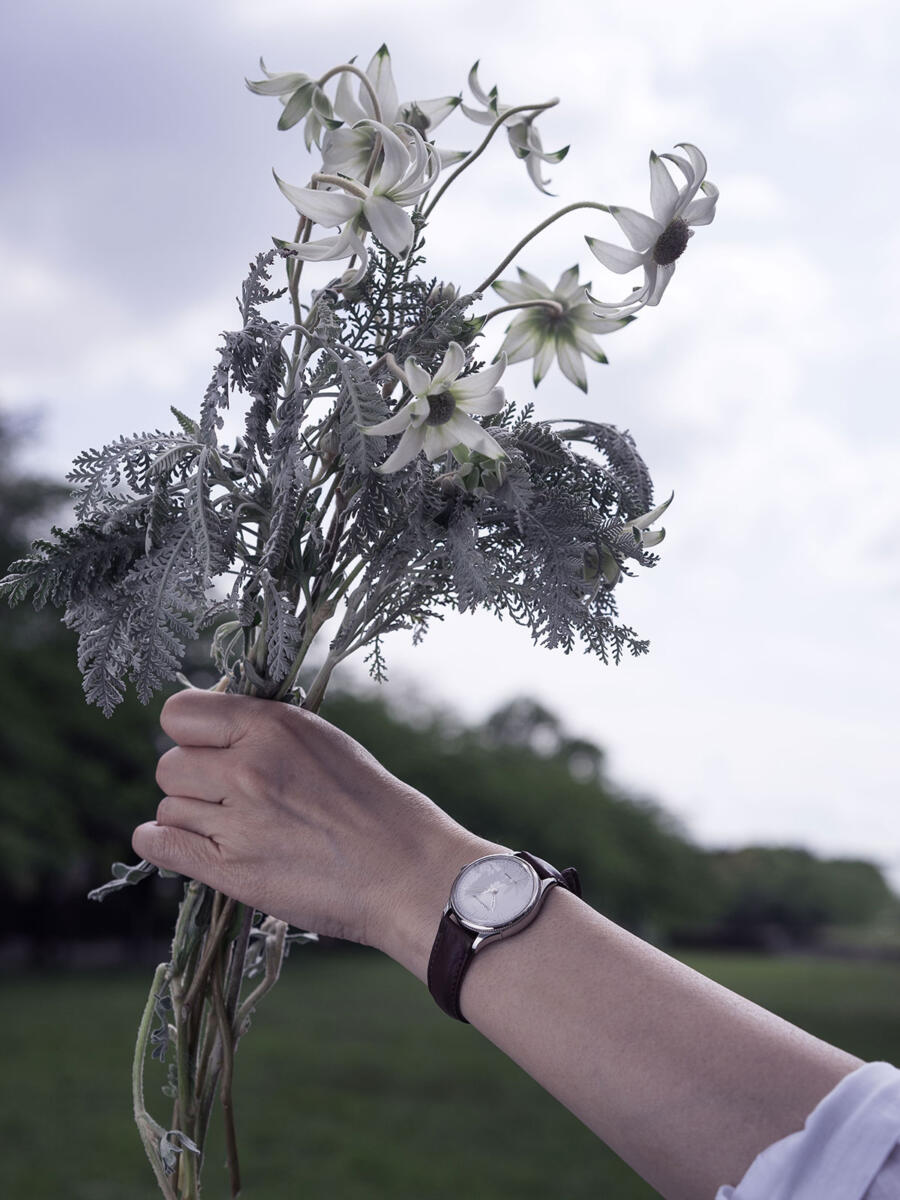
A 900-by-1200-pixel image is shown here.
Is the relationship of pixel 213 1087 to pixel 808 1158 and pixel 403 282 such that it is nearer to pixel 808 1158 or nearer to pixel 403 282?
pixel 808 1158

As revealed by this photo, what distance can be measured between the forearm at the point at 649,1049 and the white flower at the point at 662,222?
2.86 feet

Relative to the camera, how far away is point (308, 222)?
1559mm

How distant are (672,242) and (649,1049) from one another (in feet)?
3.36

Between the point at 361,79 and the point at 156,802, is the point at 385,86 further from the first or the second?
the point at 156,802

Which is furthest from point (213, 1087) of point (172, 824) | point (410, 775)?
point (410, 775)

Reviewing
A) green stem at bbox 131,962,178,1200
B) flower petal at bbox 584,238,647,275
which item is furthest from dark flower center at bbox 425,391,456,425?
green stem at bbox 131,962,178,1200

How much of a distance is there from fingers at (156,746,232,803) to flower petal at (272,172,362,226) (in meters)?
0.72

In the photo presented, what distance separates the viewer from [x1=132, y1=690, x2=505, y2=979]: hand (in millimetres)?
1354

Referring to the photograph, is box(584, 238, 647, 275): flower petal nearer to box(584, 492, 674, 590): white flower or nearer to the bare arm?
box(584, 492, 674, 590): white flower

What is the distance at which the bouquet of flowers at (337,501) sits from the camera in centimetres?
136

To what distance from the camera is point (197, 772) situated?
148 centimetres

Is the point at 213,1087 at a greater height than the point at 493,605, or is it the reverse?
the point at 493,605

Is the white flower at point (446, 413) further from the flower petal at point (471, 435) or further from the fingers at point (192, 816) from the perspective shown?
the fingers at point (192, 816)

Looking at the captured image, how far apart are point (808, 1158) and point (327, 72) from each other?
151 centimetres
